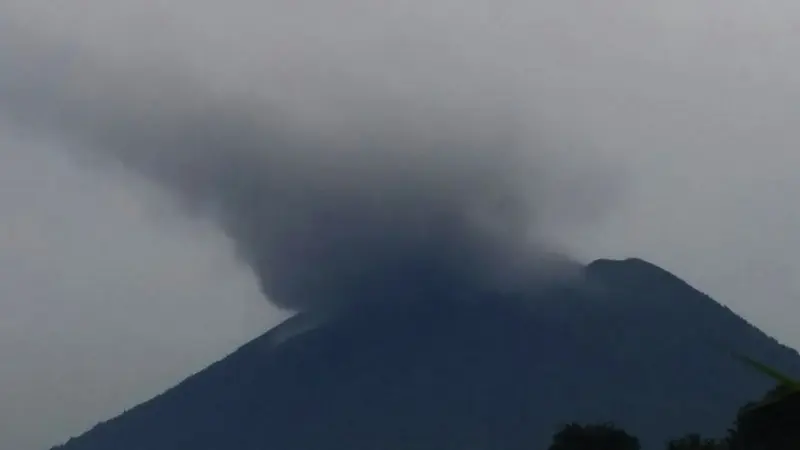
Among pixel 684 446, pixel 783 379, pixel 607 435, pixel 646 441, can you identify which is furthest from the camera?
pixel 646 441

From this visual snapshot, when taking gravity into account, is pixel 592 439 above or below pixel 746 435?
above

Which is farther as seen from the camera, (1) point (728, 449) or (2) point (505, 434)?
(2) point (505, 434)

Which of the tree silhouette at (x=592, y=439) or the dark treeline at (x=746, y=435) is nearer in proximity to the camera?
the dark treeline at (x=746, y=435)

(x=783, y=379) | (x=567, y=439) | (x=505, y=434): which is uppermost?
(x=505, y=434)

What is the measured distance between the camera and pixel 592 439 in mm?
74188

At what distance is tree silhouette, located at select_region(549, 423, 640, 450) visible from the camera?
73625mm

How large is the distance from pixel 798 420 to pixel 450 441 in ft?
502

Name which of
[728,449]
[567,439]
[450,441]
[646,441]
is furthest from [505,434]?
[728,449]

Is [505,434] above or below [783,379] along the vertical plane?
above

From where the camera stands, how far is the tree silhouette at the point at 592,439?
7362 centimetres

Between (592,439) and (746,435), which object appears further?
(592,439)

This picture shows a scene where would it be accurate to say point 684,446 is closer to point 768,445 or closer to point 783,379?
point 768,445

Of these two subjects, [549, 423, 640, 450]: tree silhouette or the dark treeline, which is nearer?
the dark treeline

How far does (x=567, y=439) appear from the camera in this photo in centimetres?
7469
